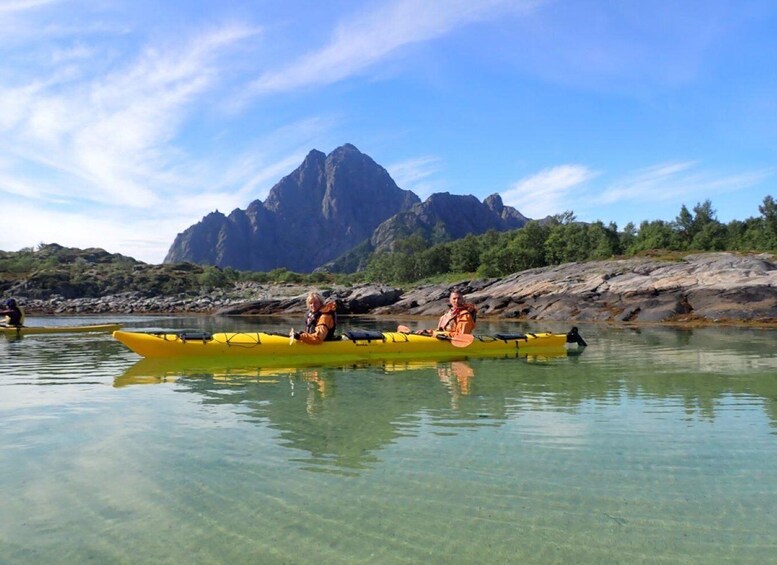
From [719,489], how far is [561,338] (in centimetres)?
1264

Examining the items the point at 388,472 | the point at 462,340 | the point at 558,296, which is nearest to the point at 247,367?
the point at 462,340

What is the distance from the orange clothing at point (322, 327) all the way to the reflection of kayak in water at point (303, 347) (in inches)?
7.3

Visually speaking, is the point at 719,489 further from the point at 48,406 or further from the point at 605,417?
the point at 48,406

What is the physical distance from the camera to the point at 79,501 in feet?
16.7

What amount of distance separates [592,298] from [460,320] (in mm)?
26547

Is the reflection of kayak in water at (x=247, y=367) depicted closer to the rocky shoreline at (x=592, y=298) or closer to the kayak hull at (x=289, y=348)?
the kayak hull at (x=289, y=348)

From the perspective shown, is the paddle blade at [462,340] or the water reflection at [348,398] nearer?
the water reflection at [348,398]

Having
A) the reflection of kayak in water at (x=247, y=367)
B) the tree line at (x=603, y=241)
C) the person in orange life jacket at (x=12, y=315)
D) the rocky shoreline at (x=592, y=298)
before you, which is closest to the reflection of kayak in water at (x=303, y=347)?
the reflection of kayak in water at (x=247, y=367)

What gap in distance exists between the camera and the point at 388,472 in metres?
5.87

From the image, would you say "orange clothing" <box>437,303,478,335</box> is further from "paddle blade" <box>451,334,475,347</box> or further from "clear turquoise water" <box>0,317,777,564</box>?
"clear turquoise water" <box>0,317,777,564</box>

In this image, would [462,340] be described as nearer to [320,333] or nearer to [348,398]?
[320,333]

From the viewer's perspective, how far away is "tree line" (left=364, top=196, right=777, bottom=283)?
6444 cm

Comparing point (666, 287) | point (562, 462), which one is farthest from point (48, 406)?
point (666, 287)

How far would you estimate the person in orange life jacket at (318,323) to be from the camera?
14680 millimetres
